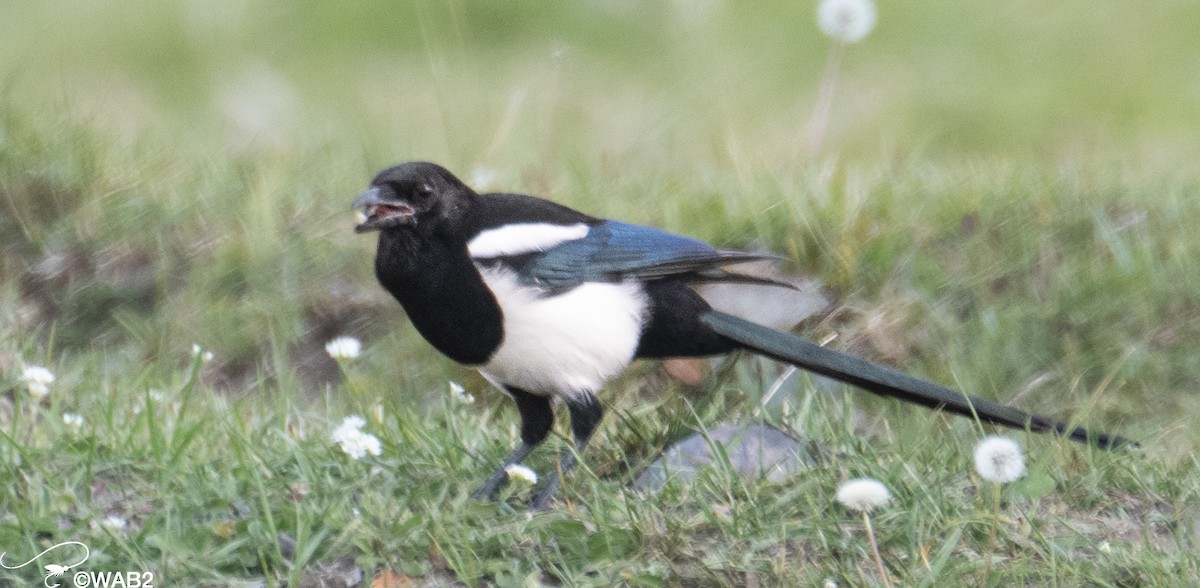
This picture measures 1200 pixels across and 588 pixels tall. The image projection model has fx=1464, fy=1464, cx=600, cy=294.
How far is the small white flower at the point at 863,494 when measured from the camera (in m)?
2.51

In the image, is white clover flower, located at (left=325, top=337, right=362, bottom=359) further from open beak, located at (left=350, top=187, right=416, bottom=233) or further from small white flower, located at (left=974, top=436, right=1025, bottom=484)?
small white flower, located at (left=974, top=436, right=1025, bottom=484)

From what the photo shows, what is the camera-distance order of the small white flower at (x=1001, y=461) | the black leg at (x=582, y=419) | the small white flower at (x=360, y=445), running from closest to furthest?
the small white flower at (x=1001, y=461)
the small white flower at (x=360, y=445)
the black leg at (x=582, y=419)

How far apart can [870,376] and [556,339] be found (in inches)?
27.4

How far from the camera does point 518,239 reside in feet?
10.3

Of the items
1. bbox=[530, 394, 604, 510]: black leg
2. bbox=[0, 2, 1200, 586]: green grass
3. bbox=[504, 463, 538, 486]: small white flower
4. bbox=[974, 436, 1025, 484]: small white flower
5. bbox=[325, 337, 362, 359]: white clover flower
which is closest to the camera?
bbox=[974, 436, 1025, 484]: small white flower

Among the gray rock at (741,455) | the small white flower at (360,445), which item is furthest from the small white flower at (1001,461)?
the small white flower at (360,445)

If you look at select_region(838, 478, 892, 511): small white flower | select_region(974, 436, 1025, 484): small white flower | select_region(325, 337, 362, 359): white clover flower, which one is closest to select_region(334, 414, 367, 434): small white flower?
select_region(325, 337, 362, 359): white clover flower

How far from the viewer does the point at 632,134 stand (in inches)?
235

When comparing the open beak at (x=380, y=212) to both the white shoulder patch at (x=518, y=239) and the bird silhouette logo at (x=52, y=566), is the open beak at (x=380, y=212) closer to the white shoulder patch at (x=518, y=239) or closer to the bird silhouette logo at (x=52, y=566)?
the white shoulder patch at (x=518, y=239)

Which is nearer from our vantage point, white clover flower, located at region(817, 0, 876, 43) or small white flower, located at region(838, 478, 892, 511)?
small white flower, located at region(838, 478, 892, 511)

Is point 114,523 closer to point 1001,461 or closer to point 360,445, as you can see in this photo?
point 360,445

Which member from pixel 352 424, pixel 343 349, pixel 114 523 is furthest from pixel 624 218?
pixel 114 523

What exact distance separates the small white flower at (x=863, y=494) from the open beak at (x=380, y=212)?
3.48 ft

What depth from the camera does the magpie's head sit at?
301cm
